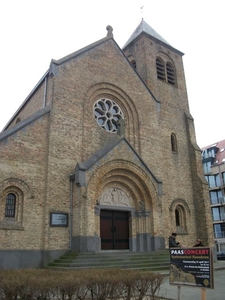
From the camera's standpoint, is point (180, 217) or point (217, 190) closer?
point (180, 217)

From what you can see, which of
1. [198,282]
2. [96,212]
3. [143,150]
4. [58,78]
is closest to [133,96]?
[143,150]

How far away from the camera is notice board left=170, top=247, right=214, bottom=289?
21.5ft

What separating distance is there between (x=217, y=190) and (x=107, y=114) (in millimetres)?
30588

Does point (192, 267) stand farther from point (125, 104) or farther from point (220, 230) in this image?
point (220, 230)

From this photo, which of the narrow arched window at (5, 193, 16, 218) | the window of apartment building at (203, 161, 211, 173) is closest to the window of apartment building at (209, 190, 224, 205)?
the window of apartment building at (203, 161, 211, 173)

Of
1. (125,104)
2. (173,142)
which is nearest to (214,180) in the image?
(173,142)

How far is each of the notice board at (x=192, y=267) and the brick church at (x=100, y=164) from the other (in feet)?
23.8

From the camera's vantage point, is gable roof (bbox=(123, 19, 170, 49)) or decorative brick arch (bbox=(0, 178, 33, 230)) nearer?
decorative brick arch (bbox=(0, 178, 33, 230))

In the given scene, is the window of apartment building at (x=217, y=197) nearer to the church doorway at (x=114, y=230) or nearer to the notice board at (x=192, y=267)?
the church doorway at (x=114, y=230)

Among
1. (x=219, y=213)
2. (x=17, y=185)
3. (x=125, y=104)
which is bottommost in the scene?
(x=17, y=185)

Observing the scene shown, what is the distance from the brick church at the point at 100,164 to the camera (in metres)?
14.0

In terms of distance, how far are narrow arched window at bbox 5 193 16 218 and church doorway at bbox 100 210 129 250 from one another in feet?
15.9

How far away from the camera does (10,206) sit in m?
13.7

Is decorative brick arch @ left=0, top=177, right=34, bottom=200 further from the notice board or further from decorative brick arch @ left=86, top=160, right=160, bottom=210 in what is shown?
the notice board
